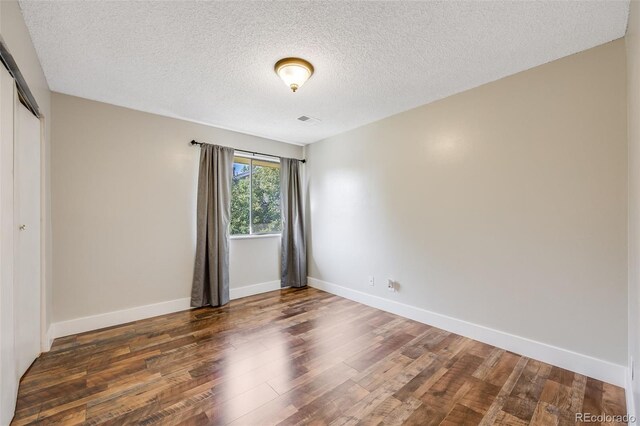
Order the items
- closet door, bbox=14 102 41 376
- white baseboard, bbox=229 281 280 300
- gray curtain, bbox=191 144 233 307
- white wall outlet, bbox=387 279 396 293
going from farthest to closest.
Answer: white baseboard, bbox=229 281 280 300, gray curtain, bbox=191 144 233 307, white wall outlet, bbox=387 279 396 293, closet door, bbox=14 102 41 376

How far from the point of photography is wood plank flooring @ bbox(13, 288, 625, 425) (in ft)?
5.59

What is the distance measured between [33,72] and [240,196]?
2.51 meters

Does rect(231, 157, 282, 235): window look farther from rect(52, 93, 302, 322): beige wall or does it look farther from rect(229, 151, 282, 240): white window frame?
rect(52, 93, 302, 322): beige wall

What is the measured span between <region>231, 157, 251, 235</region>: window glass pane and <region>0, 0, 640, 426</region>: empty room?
11.6 inches

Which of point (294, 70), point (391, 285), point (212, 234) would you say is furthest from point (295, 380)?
point (294, 70)

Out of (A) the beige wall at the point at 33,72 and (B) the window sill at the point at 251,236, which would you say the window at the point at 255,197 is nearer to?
(B) the window sill at the point at 251,236

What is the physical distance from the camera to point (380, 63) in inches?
90.2

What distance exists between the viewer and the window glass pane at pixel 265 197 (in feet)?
14.4

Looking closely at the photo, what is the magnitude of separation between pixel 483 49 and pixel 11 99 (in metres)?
3.16

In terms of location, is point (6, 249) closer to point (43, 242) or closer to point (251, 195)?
point (43, 242)

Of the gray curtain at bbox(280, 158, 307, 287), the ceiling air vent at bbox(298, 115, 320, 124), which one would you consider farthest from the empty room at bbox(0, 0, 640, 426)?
the gray curtain at bbox(280, 158, 307, 287)

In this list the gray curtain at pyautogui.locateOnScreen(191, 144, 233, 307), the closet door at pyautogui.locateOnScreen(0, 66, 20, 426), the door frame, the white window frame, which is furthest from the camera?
the white window frame

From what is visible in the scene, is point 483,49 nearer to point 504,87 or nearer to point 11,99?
point 504,87

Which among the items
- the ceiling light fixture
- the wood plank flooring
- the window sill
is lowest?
Answer: the wood plank flooring
